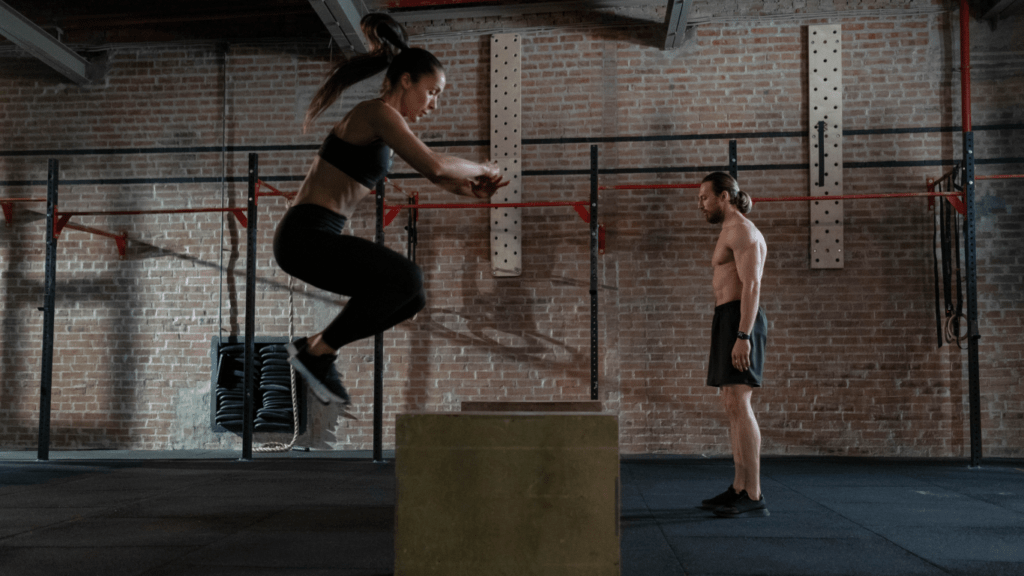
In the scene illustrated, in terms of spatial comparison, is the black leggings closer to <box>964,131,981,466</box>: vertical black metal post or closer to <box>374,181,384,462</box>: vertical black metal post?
<box>374,181,384,462</box>: vertical black metal post

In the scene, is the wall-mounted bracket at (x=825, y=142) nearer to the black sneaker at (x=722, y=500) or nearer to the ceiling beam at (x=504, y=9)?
the ceiling beam at (x=504, y=9)

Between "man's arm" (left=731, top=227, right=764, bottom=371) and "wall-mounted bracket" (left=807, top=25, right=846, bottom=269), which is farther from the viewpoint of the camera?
"wall-mounted bracket" (left=807, top=25, right=846, bottom=269)

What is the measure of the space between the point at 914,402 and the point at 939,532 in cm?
302

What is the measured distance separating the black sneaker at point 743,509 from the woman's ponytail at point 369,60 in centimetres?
238

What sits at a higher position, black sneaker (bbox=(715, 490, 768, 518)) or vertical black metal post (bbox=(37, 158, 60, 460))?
vertical black metal post (bbox=(37, 158, 60, 460))

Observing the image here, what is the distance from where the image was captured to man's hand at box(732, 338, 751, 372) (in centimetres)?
307

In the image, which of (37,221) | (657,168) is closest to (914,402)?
(657,168)

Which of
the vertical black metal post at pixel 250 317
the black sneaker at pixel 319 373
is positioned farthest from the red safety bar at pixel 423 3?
the black sneaker at pixel 319 373

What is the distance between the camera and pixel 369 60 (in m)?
2.08

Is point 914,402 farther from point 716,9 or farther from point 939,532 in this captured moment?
point 716,9

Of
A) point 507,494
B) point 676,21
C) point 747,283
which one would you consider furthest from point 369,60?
point 676,21

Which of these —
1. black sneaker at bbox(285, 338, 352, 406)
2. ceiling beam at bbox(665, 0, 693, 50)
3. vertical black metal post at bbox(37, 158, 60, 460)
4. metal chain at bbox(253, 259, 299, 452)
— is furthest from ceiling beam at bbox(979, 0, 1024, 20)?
vertical black metal post at bbox(37, 158, 60, 460)

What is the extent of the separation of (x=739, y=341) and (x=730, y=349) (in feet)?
0.32

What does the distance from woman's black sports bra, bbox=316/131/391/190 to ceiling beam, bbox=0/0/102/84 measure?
5.11m
